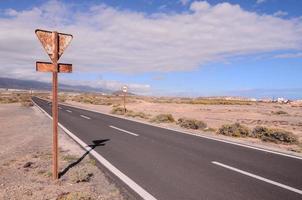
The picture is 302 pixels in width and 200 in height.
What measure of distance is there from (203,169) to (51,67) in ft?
15.3

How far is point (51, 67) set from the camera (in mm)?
7699

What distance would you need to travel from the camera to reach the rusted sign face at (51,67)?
752 centimetres

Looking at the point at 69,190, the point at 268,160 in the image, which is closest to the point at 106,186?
the point at 69,190

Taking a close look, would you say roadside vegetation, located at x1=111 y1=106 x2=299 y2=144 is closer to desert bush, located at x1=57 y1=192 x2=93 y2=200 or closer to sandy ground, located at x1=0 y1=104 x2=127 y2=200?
sandy ground, located at x1=0 y1=104 x2=127 y2=200

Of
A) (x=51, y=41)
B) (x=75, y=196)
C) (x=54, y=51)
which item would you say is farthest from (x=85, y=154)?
(x=75, y=196)

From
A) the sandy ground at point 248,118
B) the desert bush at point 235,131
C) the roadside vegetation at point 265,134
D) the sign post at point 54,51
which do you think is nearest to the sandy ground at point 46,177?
the sign post at point 54,51

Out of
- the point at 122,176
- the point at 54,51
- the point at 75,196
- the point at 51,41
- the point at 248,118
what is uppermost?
the point at 51,41

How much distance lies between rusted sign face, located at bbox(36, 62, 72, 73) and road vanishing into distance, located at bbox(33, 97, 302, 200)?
117 inches

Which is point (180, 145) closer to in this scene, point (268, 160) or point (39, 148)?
point (268, 160)

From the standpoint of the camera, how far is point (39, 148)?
1276 centimetres

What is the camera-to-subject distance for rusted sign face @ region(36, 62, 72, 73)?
24.7ft

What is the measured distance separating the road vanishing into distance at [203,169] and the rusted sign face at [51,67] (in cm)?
296

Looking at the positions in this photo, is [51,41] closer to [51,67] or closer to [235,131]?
[51,67]

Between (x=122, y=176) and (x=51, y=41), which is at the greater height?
(x=51, y=41)
